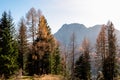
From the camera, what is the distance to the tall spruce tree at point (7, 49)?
1778 inches

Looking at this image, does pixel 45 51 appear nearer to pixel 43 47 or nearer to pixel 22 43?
pixel 43 47

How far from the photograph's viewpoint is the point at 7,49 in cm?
4653

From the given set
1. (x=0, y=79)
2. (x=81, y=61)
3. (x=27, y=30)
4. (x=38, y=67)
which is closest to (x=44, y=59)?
(x=38, y=67)

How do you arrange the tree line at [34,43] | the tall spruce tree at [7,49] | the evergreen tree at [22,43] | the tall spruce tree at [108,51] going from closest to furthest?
the tall spruce tree at [7,49]
the tree line at [34,43]
the tall spruce tree at [108,51]
the evergreen tree at [22,43]

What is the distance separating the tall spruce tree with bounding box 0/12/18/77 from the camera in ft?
148

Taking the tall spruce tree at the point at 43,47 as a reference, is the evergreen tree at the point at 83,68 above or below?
below

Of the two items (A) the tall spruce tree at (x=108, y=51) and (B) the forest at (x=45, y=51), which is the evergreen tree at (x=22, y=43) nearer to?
(B) the forest at (x=45, y=51)

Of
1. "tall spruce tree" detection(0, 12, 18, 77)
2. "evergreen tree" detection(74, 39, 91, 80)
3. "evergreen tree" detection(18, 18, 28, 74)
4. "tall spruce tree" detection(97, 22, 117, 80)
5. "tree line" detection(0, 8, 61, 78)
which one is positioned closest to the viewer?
"tall spruce tree" detection(0, 12, 18, 77)

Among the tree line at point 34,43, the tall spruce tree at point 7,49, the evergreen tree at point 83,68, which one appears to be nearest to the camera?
the tall spruce tree at point 7,49

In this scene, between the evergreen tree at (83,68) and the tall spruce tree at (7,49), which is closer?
the tall spruce tree at (7,49)

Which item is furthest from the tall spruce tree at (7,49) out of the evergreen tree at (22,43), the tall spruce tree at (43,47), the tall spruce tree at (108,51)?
the tall spruce tree at (108,51)

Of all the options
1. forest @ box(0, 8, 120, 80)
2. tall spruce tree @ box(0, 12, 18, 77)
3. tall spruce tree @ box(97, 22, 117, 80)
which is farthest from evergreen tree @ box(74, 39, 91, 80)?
tall spruce tree @ box(0, 12, 18, 77)

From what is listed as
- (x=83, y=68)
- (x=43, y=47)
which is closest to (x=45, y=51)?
(x=43, y=47)

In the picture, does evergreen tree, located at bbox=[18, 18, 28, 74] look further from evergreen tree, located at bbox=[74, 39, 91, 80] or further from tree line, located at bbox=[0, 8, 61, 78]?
evergreen tree, located at bbox=[74, 39, 91, 80]
